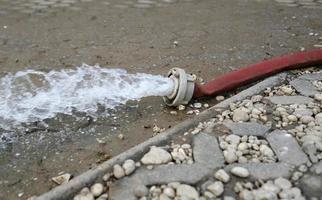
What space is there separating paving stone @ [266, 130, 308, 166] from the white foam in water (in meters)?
0.81

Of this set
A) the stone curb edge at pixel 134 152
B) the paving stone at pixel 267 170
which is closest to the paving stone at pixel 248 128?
the stone curb edge at pixel 134 152

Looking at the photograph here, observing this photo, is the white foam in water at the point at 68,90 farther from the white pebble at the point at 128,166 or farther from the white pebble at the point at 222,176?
the white pebble at the point at 222,176

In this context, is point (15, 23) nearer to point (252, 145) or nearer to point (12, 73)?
point (12, 73)

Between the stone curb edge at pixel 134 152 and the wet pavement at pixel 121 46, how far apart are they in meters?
0.20

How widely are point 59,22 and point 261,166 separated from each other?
11.0ft

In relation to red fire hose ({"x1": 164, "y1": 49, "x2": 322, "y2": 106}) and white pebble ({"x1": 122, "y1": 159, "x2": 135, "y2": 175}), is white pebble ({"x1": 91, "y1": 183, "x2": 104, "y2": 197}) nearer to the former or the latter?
white pebble ({"x1": 122, "y1": 159, "x2": 135, "y2": 175})

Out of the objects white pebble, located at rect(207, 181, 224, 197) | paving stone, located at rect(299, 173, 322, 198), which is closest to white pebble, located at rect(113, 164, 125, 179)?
white pebble, located at rect(207, 181, 224, 197)

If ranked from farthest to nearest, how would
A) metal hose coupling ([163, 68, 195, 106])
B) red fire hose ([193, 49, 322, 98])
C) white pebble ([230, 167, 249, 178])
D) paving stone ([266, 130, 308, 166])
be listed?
red fire hose ([193, 49, 322, 98]), metal hose coupling ([163, 68, 195, 106]), paving stone ([266, 130, 308, 166]), white pebble ([230, 167, 249, 178])

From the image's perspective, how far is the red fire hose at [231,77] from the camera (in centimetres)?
304

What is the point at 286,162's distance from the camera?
2355 mm

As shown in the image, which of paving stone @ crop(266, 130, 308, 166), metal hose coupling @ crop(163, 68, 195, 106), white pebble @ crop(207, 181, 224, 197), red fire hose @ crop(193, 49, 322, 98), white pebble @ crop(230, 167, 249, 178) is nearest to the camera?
white pebble @ crop(207, 181, 224, 197)

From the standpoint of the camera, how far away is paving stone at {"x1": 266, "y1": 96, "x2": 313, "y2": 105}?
3056 millimetres

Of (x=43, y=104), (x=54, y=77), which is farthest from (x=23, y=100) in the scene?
(x=54, y=77)

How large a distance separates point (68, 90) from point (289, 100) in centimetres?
162
